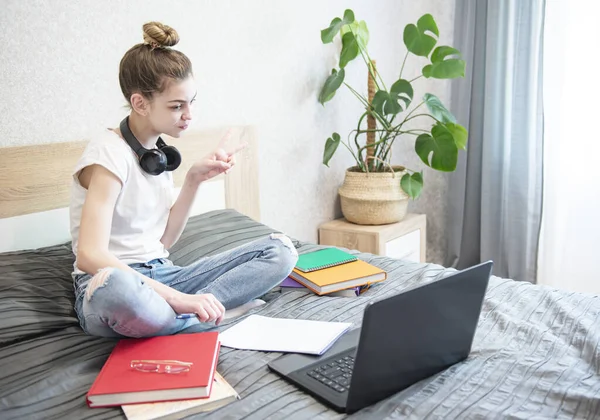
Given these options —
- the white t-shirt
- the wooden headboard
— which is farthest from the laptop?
the wooden headboard

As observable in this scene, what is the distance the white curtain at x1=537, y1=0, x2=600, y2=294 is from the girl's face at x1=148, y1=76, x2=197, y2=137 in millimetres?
1865

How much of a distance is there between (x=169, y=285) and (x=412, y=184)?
1.33 metres

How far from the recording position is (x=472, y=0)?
304 cm

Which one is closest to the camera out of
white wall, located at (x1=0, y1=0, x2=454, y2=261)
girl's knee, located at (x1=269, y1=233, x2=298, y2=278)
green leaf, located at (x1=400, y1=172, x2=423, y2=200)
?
girl's knee, located at (x1=269, y1=233, x2=298, y2=278)

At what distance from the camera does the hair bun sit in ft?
5.09

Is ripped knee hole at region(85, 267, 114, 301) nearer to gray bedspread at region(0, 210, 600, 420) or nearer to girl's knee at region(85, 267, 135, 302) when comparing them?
girl's knee at region(85, 267, 135, 302)

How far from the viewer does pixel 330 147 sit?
268cm

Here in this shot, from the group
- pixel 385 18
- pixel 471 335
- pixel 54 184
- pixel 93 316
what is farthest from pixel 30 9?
pixel 385 18

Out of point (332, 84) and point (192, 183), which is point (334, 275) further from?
point (332, 84)

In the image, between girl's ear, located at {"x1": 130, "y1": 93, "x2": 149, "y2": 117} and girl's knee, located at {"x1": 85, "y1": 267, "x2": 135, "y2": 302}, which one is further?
girl's ear, located at {"x1": 130, "y1": 93, "x2": 149, "y2": 117}

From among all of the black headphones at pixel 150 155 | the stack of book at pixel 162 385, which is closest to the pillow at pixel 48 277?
the stack of book at pixel 162 385

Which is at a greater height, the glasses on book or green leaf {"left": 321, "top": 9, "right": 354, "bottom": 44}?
green leaf {"left": 321, "top": 9, "right": 354, "bottom": 44}

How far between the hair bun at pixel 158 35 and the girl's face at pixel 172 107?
102 millimetres

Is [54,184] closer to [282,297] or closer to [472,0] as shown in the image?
[282,297]
